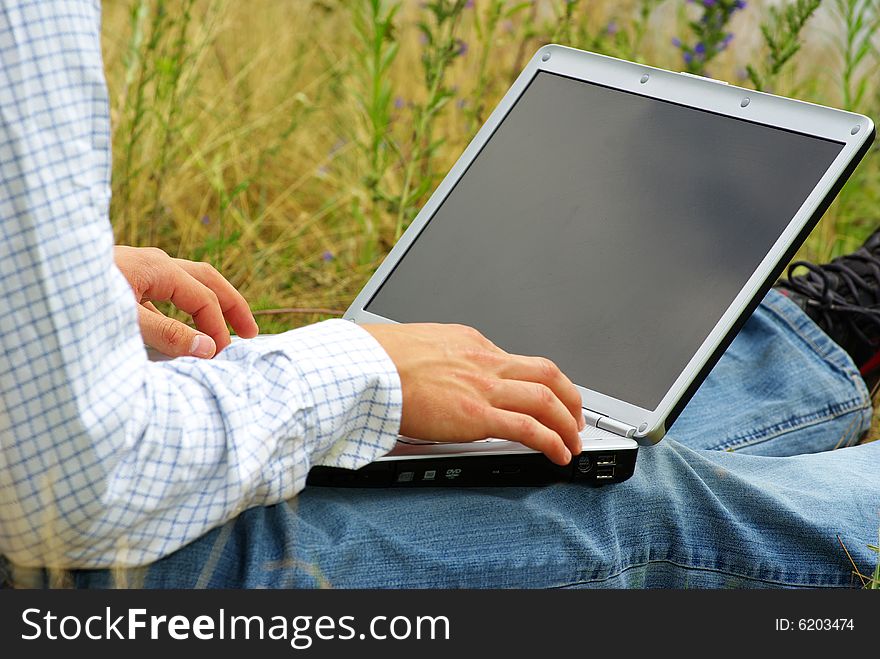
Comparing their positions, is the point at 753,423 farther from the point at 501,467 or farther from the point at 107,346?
the point at 107,346

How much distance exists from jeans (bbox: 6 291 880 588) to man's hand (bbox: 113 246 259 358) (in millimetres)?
288

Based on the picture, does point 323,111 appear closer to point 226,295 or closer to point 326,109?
point 326,109

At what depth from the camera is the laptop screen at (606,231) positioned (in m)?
1.20

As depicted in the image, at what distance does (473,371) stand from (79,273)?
0.39m

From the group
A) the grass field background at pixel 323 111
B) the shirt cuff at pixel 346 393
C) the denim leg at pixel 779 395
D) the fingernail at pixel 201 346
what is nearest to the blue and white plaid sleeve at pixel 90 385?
the shirt cuff at pixel 346 393

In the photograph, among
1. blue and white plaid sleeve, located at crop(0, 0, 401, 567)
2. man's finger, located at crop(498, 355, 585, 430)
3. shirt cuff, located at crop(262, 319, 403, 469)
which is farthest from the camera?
man's finger, located at crop(498, 355, 585, 430)

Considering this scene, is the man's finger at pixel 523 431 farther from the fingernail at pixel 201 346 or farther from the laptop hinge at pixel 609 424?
the fingernail at pixel 201 346

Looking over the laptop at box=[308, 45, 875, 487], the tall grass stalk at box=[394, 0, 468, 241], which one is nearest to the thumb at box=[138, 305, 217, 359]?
the laptop at box=[308, 45, 875, 487]

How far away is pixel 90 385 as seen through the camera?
80 cm

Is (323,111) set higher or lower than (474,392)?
higher

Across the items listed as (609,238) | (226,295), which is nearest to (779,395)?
(609,238)

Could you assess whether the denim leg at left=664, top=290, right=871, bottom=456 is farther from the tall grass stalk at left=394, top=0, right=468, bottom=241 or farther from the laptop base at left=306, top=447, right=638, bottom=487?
the tall grass stalk at left=394, top=0, right=468, bottom=241

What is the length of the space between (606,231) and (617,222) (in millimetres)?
17

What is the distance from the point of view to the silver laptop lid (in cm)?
119
